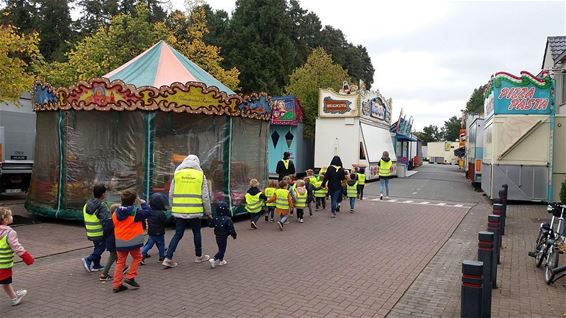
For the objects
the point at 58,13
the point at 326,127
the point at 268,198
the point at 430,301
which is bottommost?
the point at 430,301

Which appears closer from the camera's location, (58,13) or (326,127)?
(326,127)

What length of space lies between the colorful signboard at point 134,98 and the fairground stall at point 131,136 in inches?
0.9

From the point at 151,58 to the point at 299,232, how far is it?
20.5 feet

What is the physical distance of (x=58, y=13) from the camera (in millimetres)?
39969

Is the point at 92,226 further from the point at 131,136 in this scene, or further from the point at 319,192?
the point at 319,192

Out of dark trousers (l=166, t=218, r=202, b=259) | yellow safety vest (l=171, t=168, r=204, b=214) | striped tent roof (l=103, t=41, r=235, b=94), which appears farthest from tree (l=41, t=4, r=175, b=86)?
dark trousers (l=166, t=218, r=202, b=259)

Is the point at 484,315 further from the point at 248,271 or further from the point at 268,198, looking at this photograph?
the point at 268,198

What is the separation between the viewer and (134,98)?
10.4 metres

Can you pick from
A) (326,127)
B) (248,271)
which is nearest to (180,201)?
(248,271)

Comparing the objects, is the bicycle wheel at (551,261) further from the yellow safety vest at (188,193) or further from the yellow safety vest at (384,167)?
the yellow safety vest at (384,167)

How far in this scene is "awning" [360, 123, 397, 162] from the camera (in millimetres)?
25125

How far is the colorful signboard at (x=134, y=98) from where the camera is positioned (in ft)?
34.3

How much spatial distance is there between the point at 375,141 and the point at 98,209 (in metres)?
21.8

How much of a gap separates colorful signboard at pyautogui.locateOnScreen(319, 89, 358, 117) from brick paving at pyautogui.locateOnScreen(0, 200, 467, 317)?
46.5ft
